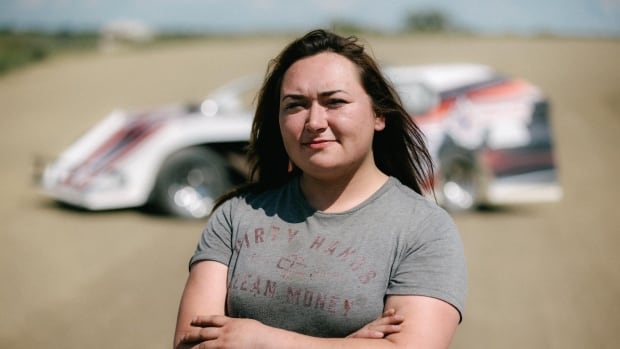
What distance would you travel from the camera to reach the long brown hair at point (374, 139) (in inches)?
87.5

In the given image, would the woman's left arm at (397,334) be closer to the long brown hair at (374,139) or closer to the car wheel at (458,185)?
the long brown hair at (374,139)

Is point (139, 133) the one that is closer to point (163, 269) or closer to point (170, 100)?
point (163, 269)

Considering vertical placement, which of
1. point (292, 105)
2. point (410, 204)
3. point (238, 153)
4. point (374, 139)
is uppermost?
point (292, 105)

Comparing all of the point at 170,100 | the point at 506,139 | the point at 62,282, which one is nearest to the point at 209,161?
the point at 62,282

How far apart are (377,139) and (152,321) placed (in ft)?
11.4

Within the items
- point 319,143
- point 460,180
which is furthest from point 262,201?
point 460,180

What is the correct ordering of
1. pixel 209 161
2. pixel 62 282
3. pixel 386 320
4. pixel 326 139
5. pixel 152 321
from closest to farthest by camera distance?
pixel 386 320 < pixel 326 139 < pixel 152 321 < pixel 62 282 < pixel 209 161

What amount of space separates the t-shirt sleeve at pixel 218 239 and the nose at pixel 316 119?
36cm

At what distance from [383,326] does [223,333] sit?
1.37 ft

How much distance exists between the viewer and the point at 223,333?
2.04 metres

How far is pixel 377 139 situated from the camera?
2430 millimetres

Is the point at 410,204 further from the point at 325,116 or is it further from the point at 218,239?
the point at 218,239

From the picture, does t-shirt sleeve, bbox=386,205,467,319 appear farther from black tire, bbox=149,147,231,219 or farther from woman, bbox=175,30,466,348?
black tire, bbox=149,147,231,219

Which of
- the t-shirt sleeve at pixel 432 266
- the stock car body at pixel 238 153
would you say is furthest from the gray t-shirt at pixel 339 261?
the stock car body at pixel 238 153
